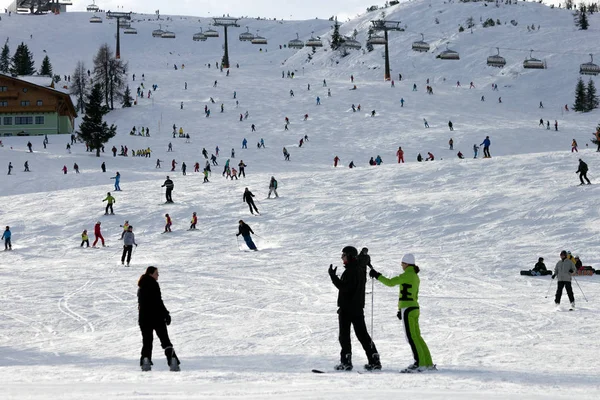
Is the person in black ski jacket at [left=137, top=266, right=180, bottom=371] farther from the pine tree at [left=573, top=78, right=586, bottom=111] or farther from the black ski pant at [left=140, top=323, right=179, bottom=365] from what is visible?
the pine tree at [left=573, top=78, right=586, bottom=111]

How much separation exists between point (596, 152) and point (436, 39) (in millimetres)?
71120

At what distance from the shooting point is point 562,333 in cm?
1073

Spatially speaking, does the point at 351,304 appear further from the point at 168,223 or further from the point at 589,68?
the point at 589,68

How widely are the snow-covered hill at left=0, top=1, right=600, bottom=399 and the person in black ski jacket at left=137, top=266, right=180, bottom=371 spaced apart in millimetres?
190

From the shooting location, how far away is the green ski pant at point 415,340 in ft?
25.7

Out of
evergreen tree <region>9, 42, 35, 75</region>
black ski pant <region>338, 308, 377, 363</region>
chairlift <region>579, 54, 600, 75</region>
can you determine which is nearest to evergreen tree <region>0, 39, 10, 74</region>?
evergreen tree <region>9, 42, 35, 75</region>

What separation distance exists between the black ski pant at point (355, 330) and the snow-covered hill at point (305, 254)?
54 centimetres

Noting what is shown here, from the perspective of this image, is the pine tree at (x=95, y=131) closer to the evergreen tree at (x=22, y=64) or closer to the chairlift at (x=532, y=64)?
the chairlift at (x=532, y=64)

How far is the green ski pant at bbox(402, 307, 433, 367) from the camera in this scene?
784cm

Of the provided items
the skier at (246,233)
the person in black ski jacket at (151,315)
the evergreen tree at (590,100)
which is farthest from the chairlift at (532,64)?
the person in black ski jacket at (151,315)

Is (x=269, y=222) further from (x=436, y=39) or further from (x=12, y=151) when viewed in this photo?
(x=436, y=39)

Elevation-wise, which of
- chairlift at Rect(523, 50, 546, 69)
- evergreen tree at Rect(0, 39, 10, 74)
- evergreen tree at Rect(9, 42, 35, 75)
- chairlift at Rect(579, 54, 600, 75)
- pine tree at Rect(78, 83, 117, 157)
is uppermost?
evergreen tree at Rect(0, 39, 10, 74)

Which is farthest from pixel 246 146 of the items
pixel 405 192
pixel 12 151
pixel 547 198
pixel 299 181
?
pixel 547 198

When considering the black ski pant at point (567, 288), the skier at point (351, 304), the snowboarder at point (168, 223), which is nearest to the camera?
the skier at point (351, 304)
